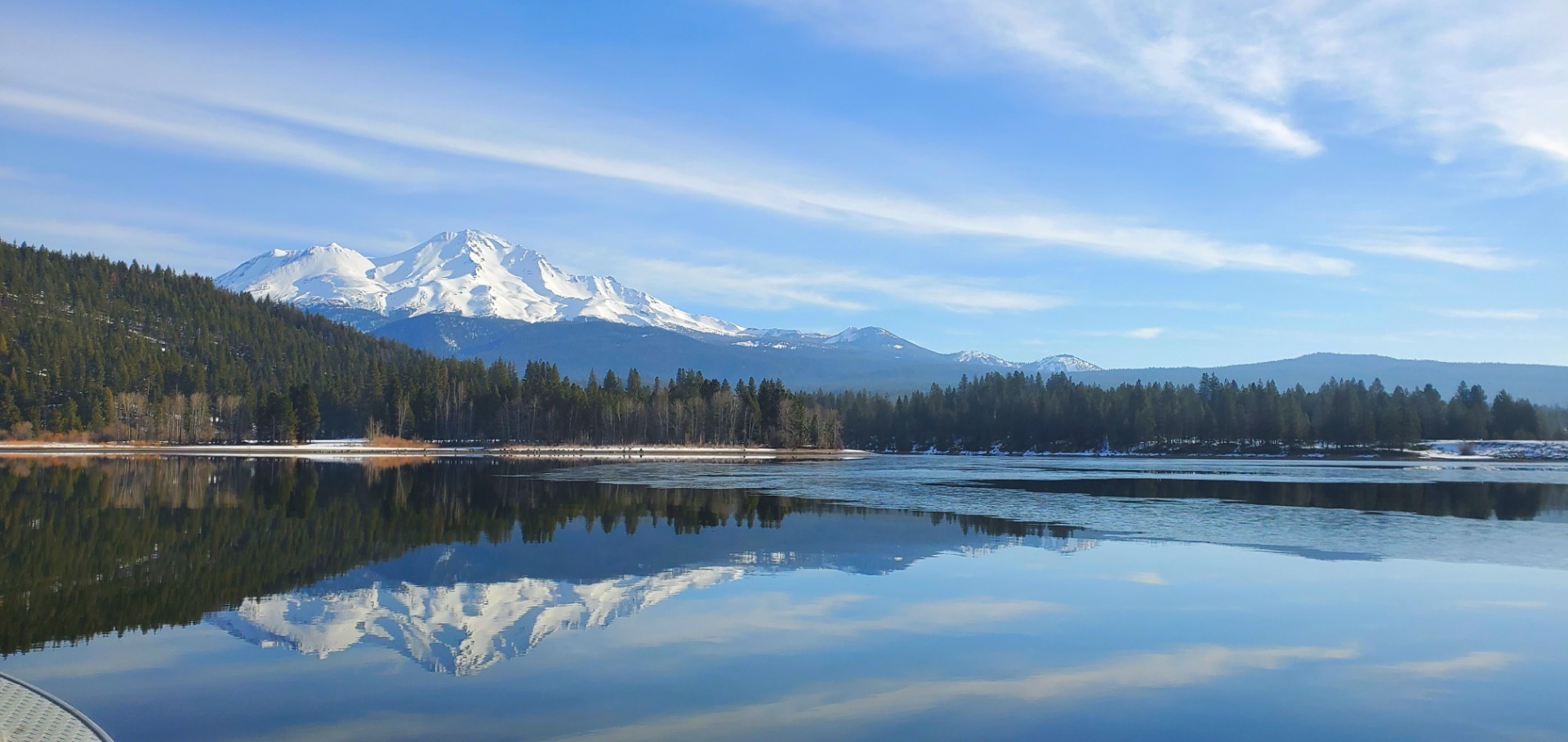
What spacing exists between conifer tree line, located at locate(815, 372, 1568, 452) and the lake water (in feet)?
359

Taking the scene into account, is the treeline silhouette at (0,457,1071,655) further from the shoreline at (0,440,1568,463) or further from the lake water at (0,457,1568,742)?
the shoreline at (0,440,1568,463)

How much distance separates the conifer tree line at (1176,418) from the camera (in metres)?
140

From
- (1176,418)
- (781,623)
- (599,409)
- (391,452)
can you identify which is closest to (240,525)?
(781,623)

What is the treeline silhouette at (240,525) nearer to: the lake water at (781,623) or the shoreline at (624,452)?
the lake water at (781,623)

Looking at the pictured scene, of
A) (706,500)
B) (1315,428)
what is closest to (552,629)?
(706,500)

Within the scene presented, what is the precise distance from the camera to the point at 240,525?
3247cm

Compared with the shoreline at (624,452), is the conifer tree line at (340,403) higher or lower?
higher

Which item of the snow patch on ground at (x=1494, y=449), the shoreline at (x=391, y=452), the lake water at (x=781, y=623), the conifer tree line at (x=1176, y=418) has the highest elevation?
the conifer tree line at (x=1176, y=418)

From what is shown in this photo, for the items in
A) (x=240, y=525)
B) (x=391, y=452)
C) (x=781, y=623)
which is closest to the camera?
(x=781, y=623)

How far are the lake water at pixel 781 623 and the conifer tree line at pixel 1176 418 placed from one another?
110 metres

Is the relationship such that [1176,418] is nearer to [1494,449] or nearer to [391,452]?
[1494,449]

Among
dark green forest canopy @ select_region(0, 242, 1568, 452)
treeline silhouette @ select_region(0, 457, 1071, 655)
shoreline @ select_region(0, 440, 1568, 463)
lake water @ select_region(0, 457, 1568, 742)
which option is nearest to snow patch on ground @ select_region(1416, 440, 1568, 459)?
shoreline @ select_region(0, 440, 1568, 463)

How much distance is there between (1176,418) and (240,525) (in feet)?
460

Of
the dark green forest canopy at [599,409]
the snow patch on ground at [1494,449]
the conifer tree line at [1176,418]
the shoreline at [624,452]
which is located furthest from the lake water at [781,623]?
the conifer tree line at [1176,418]
